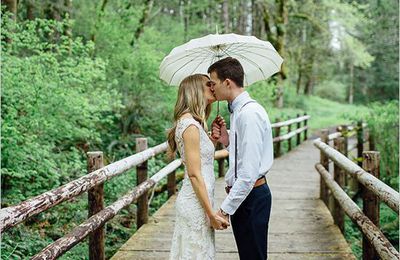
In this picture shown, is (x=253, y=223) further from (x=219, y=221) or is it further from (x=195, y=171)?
(x=195, y=171)

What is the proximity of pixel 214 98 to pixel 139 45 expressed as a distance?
1155 cm

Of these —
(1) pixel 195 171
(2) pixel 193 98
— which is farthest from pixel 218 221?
(2) pixel 193 98

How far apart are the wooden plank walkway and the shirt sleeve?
7.29 ft

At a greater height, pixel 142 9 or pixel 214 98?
pixel 142 9

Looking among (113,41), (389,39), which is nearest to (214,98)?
(113,41)

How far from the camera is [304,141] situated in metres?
19.8

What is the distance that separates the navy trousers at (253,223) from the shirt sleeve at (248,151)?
16 centimetres

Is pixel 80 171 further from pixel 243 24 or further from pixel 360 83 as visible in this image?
pixel 360 83

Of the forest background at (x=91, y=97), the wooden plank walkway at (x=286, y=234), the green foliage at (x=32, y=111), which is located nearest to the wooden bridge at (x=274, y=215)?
the wooden plank walkway at (x=286, y=234)

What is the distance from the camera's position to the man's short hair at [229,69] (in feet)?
10.8

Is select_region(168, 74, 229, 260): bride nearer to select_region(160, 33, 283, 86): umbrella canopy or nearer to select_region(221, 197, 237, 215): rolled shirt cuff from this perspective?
select_region(221, 197, 237, 215): rolled shirt cuff

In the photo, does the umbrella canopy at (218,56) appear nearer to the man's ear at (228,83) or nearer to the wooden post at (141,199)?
the man's ear at (228,83)

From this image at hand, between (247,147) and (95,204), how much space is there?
6.64 feet

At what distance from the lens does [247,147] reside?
3.24 meters
